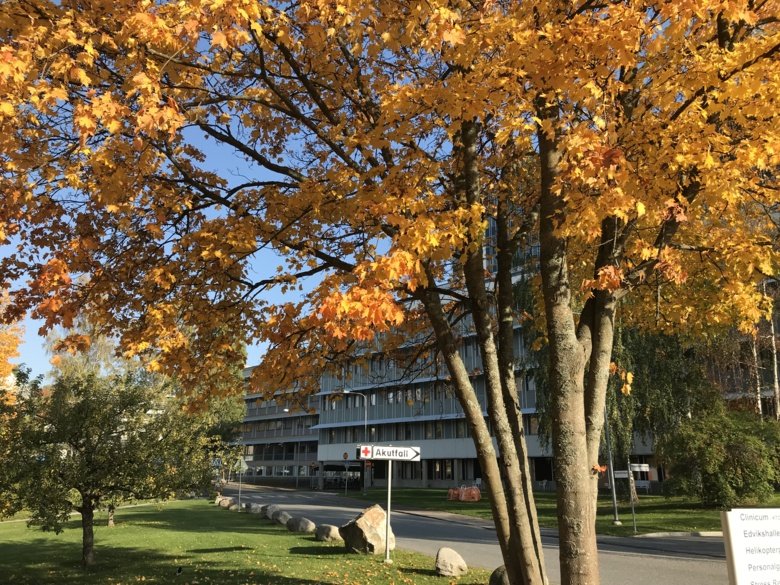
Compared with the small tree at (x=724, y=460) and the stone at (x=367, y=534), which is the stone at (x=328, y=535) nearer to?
the stone at (x=367, y=534)

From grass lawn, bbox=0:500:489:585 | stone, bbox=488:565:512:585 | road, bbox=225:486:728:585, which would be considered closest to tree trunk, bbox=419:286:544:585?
stone, bbox=488:565:512:585

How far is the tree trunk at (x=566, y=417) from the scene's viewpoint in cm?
539

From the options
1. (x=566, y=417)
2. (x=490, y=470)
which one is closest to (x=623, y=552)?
(x=490, y=470)

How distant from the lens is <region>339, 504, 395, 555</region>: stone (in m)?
13.9

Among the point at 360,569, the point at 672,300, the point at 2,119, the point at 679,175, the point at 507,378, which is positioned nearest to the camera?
the point at 2,119

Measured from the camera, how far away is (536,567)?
A: 20.9ft

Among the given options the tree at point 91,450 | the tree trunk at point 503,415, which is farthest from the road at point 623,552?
the tree at point 91,450

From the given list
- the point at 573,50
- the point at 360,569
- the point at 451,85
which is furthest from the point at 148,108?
the point at 360,569

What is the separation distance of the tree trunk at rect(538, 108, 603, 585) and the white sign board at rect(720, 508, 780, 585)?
4.07 feet

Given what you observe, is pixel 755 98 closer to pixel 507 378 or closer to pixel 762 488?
pixel 507 378

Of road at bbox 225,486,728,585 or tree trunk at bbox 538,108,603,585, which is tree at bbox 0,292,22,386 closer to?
road at bbox 225,486,728,585

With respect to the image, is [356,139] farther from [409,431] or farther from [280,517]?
[409,431]

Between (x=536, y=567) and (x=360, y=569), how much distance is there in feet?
20.1

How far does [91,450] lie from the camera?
13.9 meters
